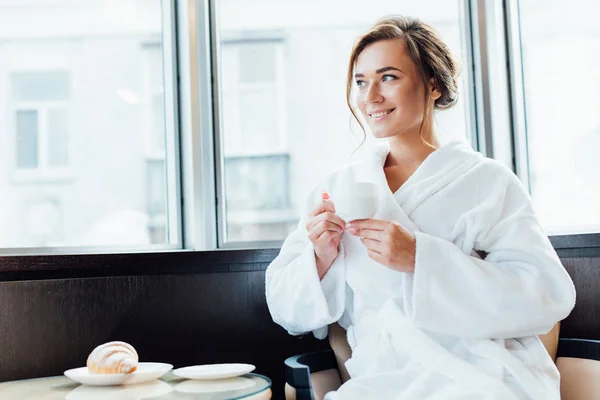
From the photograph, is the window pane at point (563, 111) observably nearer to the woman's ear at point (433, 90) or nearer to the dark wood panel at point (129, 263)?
the woman's ear at point (433, 90)

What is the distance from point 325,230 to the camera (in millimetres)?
1636

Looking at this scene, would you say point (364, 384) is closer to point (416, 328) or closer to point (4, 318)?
point (416, 328)

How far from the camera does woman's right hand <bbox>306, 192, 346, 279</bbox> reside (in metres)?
1.63

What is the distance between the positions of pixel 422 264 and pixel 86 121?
1.10 meters

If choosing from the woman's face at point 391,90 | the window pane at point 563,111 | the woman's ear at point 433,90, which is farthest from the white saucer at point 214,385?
the window pane at point 563,111

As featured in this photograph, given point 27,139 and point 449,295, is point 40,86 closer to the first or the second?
point 27,139

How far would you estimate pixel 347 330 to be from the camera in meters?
1.80

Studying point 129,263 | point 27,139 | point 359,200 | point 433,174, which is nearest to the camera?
point 359,200

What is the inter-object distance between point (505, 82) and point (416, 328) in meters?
0.99

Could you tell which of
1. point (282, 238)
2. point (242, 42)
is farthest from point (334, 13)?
point (282, 238)

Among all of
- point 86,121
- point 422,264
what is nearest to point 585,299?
point 422,264

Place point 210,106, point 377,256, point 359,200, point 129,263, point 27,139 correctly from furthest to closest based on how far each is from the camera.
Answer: point 210,106, point 27,139, point 129,263, point 377,256, point 359,200

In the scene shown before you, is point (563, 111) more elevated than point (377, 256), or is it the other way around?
point (563, 111)

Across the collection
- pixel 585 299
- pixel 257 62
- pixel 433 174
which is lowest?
pixel 585 299
